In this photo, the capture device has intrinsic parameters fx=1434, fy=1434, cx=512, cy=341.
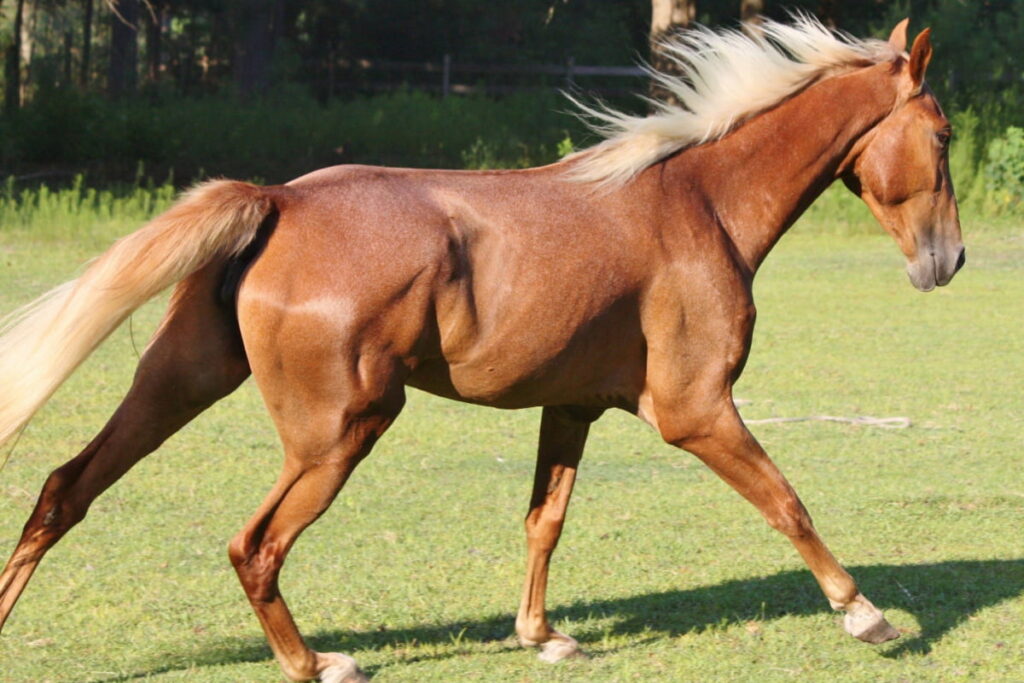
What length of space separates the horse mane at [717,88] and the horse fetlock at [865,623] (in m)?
1.61

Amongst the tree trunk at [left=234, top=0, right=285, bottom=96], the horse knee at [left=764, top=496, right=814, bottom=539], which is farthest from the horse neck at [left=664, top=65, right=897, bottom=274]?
the tree trunk at [left=234, top=0, right=285, bottom=96]

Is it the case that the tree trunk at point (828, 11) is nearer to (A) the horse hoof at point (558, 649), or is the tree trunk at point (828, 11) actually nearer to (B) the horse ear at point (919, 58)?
(B) the horse ear at point (919, 58)

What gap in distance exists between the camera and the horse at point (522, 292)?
4.34 metres

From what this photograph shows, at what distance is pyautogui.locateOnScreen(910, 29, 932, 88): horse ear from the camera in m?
4.90

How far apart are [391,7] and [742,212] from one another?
1194 inches

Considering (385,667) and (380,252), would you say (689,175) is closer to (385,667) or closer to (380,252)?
(380,252)

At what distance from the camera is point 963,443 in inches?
335

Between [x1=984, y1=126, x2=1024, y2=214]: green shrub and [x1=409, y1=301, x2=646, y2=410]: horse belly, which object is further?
[x1=984, y1=126, x2=1024, y2=214]: green shrub

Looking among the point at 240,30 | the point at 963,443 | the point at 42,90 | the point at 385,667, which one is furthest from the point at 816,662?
the point at 240,30

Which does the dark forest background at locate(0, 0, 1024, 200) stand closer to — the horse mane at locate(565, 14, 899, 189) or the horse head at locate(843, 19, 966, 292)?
the horse mane at locate(565, 14, 899, 189)

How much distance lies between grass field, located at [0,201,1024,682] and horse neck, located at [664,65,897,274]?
148 cm

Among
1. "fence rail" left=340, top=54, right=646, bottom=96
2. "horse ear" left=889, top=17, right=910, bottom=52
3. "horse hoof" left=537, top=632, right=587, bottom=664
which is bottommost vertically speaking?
"horse hoof" left=537, top=632, right=587, bottom=664

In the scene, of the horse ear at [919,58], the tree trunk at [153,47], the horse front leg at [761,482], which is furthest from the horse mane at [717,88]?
the tree trunk at [153,47]

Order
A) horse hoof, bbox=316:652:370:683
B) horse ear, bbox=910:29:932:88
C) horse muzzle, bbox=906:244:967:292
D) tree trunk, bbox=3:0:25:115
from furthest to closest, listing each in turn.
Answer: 1. tree trunk, bbox=3:0:25:115
2. horse muzzle, bbox=906:244:967:292
3. horse ear, bbox=910:29:932:88
4. horse hoof, bbox=316:652:370:683
